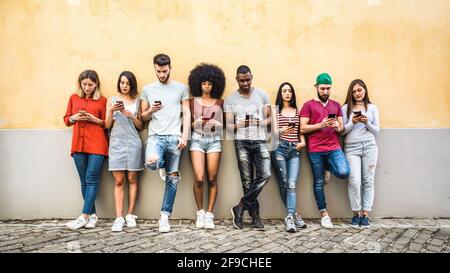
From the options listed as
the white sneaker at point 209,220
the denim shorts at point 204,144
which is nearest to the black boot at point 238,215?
the white sneaker at point 209,220

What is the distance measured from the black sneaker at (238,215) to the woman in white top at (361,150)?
5.51 feet

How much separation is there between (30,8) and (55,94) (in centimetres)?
141

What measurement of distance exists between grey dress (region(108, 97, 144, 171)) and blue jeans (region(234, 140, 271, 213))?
1564 millimetres

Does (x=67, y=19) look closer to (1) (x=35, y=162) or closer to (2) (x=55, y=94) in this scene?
(2) (x=55, y=94)

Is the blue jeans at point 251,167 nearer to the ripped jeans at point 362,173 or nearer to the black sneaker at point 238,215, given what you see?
the black sneaker at point 238,215

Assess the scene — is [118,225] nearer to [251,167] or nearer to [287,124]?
[251,167]

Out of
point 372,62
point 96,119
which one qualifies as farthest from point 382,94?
point 96,119

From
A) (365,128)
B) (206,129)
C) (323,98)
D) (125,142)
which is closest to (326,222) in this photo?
(365,128)

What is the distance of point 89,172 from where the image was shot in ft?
16.3

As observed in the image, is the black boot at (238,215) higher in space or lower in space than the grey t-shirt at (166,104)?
lower

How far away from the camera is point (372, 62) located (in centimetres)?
553

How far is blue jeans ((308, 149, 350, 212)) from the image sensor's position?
4.97m

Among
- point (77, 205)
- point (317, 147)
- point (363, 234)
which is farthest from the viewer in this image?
point (77, 205)

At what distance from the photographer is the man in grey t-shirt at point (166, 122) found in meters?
4.89
